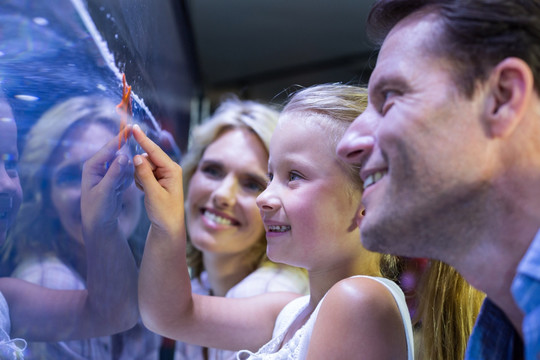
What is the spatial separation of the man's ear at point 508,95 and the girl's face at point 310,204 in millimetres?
333

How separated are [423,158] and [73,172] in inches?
15.5

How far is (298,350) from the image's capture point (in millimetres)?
831

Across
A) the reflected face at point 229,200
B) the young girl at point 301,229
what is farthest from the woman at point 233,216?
the young girl at point 301,229

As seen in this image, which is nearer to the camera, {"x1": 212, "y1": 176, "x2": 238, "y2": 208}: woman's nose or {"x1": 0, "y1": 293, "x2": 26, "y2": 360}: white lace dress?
{"x1": 0, "y1": 293, "x2": 26, "y2": 360}: white lace dress

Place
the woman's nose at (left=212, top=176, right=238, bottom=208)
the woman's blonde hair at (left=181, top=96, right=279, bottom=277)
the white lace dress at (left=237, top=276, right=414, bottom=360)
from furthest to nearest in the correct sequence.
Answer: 1. the woman's blonde hair at (left=181, top=96, right=279, bottom=277)
2. the woman's nose at (left=212, top=176, right=238, bottom=208)
3. the white lace dress at (left=237, top=276, right=414, bottom=360)

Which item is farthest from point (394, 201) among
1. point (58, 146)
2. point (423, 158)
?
point (58, 146)

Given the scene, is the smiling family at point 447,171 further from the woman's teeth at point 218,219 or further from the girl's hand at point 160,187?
the woman's teeth at point 218,219

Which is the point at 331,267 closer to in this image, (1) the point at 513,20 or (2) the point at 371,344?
(2) the point at 371,344

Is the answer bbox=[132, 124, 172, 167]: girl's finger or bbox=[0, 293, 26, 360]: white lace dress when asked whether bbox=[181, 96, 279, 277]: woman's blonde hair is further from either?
bbox=[0, 293, 26, 360]: white lace dress

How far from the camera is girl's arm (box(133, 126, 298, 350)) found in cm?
85

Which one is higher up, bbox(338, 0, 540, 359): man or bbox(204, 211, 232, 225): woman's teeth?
bbox(338, 0, 540, 359): man

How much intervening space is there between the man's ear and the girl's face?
13.1 inches

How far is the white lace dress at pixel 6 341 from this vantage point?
1.62 feet

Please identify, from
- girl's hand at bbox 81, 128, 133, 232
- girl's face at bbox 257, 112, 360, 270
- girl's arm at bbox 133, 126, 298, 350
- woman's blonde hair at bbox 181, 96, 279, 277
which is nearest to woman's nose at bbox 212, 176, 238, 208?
woman's blonde hair at bbox 181, 96, 279, 277
